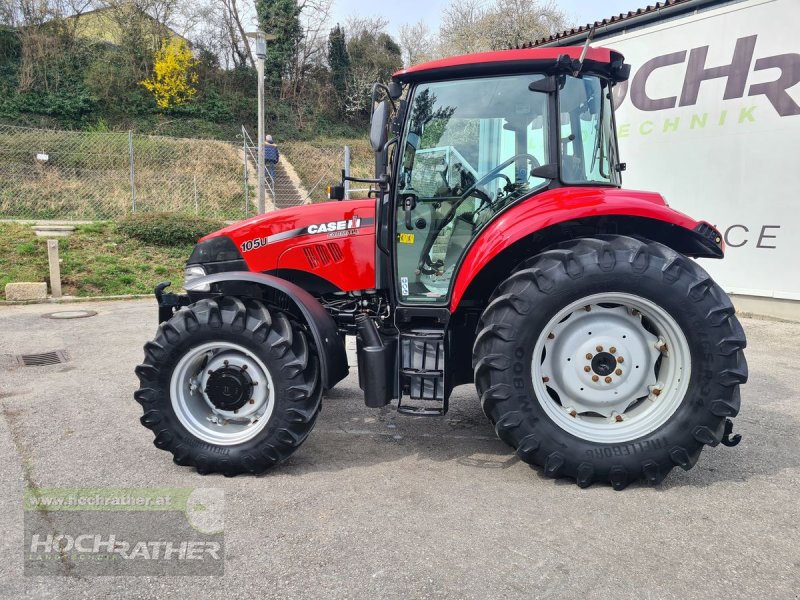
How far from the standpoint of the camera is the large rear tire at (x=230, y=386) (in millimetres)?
3068

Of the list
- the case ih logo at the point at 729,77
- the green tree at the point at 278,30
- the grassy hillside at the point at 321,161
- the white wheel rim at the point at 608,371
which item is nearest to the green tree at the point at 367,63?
the green tree at the point at 278,30

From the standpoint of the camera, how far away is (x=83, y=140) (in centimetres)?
1644

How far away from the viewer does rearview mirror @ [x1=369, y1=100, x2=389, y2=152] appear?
298cm

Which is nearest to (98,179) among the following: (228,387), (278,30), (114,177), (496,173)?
(114,177)

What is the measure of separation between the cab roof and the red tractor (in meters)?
0.01

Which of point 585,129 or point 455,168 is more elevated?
point 585,129

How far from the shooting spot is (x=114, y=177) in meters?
15.9

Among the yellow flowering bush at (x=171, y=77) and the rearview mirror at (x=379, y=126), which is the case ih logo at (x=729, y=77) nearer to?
the rearview mirror at (x=379, y=126)

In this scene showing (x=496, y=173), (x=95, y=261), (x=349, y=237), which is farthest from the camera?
(x=95, y=261)

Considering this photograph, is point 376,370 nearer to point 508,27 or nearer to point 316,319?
point 316,319

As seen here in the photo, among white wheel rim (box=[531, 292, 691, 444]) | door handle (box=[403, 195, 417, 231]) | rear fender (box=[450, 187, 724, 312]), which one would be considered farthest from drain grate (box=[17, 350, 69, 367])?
white wheel rim (box=[531, 292, 691, 444])

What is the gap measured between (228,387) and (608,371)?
2.10 metres

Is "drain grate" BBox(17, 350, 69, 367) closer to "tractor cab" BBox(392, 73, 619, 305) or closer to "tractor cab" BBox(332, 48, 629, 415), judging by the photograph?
"tractor cab" BBox(332, 48, 629, 415)

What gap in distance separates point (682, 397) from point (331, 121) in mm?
29033
